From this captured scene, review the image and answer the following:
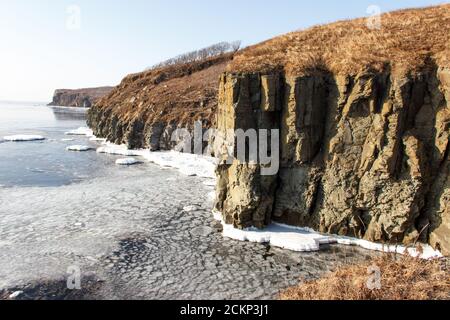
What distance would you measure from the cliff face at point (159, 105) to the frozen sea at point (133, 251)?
22722 mm

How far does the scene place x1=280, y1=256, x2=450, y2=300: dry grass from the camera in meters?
10.2

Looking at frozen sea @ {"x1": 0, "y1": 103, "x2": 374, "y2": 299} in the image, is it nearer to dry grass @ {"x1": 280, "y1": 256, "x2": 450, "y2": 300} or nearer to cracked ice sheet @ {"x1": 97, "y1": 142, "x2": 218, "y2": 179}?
dry grass @ {"x1": 280, "y1": 256, "x2": 450, "y2": 300}

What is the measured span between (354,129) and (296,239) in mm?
6459

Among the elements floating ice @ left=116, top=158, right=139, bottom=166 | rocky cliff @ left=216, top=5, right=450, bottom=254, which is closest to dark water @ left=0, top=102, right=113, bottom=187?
floating ice @ left=116, top=158, right=139, bottom=166

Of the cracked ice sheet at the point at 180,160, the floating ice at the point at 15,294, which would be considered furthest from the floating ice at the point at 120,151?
the floating ice at the point at 15,294

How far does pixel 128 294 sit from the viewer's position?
13.1 meters

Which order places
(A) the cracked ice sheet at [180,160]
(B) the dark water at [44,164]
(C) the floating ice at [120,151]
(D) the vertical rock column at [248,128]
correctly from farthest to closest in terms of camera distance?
(C) the floating ice at [120,151]
(A) the cracked ice sheet at [180,160]
(B) the dark water at [44,164]
(D) the vertical rock column at [248,128]

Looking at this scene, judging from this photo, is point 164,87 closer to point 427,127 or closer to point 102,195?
point 102,195

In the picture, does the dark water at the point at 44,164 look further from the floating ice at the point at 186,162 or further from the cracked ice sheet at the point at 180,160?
the floating ice at the point at 186,162

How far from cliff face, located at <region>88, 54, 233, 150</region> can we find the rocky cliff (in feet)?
93.4

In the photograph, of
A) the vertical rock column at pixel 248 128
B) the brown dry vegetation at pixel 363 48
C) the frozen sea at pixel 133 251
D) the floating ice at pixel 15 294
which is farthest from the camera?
the vertical rock column at pixel 248 128

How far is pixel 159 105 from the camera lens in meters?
55.9

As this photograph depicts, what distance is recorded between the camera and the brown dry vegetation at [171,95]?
172 feet
